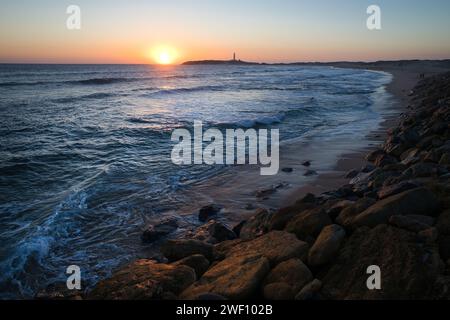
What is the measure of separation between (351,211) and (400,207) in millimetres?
601

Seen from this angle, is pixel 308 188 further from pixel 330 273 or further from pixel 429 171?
pixel 330 273

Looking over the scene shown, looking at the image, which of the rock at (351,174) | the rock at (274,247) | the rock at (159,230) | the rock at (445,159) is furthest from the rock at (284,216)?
the rock at (351,174)

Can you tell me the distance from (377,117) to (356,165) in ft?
34.6

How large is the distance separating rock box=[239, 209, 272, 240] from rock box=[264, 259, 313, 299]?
1.47 metres

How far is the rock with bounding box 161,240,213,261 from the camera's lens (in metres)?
5.18

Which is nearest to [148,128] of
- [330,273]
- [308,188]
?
[308,188]

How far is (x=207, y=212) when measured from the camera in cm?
735

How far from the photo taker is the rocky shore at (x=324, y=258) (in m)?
3.59

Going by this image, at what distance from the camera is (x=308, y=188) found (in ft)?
28.2

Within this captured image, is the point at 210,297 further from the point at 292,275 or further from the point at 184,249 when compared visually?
the point at 184,249

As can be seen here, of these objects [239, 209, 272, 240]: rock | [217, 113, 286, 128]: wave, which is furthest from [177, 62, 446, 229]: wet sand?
[217, 113, 286, 128]: wave

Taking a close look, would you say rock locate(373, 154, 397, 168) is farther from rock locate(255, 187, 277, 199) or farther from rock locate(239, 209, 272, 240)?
rock locate(239, 209, 272, 240)

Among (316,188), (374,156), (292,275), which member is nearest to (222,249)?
(292,275)
